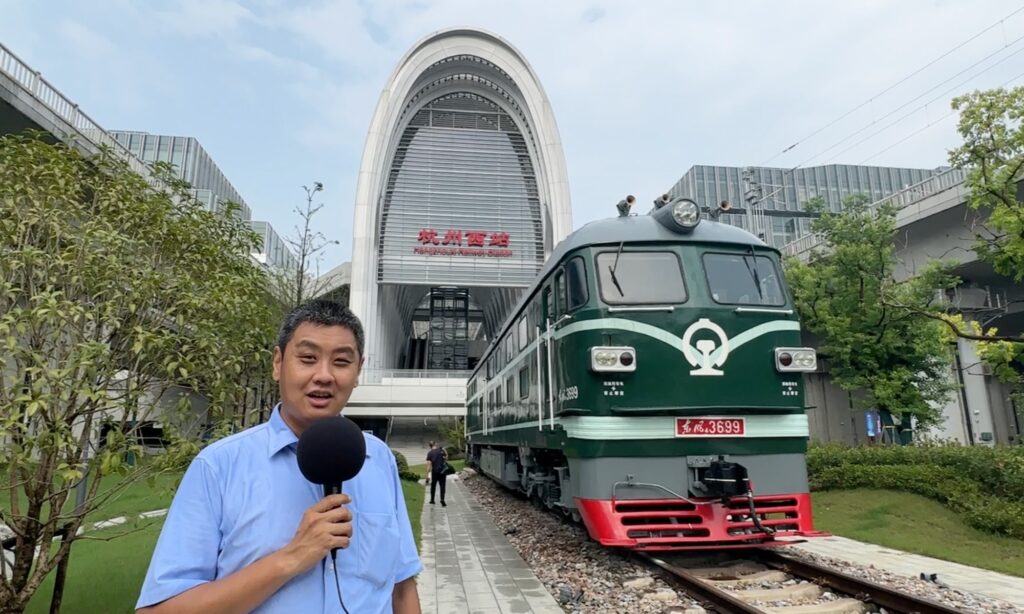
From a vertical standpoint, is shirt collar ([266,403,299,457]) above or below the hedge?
above

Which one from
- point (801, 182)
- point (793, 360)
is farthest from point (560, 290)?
point (801, 182)

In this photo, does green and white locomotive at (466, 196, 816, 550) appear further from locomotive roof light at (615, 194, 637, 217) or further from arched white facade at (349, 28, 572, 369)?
arched white facade at (349, 28, 572, 369)

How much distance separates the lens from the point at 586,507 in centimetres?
623

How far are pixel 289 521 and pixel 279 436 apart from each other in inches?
9.9

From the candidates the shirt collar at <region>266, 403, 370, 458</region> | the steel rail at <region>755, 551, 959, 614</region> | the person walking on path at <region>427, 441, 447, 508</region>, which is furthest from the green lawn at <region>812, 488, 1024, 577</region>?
the shirt collar at <region>266, 403, 370, 458</region>

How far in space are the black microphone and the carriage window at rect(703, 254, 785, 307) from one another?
5.80 meters

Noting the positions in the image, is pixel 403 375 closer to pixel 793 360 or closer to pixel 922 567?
pixel 922 567

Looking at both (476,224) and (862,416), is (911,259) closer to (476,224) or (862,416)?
(862,416)

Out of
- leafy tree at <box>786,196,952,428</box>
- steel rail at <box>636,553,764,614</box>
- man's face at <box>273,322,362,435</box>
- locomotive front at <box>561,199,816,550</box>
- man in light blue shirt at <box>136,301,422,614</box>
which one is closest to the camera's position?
man in light blue shirt at <box>136,301,422,614</box>

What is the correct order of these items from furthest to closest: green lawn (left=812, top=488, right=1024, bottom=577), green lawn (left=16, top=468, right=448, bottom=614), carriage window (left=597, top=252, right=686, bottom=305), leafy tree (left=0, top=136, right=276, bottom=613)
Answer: green lawn (left=812, top=488, right=1024, bottom=577), carriage window (left=597, top=252, right=686, bottom=305), green lawn (left=16, top=468, right=448, bottom=614), leafy tree (left=0, top=136, right=276, bottom=613)

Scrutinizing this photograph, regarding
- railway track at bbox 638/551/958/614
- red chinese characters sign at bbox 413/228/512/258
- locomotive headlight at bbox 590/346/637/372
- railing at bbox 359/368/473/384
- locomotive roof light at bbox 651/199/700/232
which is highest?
red chinese characters sign at bbox 413/228/512/258

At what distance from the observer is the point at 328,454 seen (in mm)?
1537

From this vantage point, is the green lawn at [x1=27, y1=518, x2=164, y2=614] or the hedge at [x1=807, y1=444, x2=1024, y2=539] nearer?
the green lawn at [x1=27, y1=518, x2=164, y2=614]

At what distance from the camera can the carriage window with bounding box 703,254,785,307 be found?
22.4 feet
